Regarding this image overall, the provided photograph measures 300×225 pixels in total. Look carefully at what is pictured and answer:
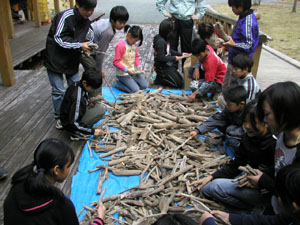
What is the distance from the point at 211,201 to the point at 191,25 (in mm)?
4465

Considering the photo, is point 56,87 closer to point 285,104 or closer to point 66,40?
point 66,40

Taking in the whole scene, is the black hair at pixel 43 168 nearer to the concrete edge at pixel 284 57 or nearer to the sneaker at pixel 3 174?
the sneaker at pixel 3 174

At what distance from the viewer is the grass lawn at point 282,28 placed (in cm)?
994

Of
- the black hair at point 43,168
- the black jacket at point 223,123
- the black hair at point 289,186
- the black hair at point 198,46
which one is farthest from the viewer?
the black hair at point 198,46

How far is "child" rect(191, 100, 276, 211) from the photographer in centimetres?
259

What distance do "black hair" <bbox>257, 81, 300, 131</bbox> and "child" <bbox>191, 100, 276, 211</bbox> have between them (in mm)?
740

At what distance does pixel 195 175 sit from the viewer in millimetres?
3172

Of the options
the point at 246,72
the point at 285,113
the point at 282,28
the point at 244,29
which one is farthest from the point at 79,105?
the point at 282,28

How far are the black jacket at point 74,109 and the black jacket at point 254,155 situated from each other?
1.84 meters

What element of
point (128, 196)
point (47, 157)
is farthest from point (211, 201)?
point (47, 157)

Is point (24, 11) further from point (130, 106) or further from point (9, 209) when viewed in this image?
point (9, 209)

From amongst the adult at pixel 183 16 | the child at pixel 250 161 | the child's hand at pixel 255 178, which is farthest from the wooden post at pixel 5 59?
the child's hand at pixel 255 178

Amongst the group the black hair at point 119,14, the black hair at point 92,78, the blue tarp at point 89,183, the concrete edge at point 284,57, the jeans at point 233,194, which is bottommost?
the concrete edge at point 284,57

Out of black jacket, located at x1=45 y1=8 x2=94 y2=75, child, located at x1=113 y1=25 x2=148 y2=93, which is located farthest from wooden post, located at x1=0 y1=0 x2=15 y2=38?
black jacket, located at x1=45 y1=8 x2=94 y2=75
